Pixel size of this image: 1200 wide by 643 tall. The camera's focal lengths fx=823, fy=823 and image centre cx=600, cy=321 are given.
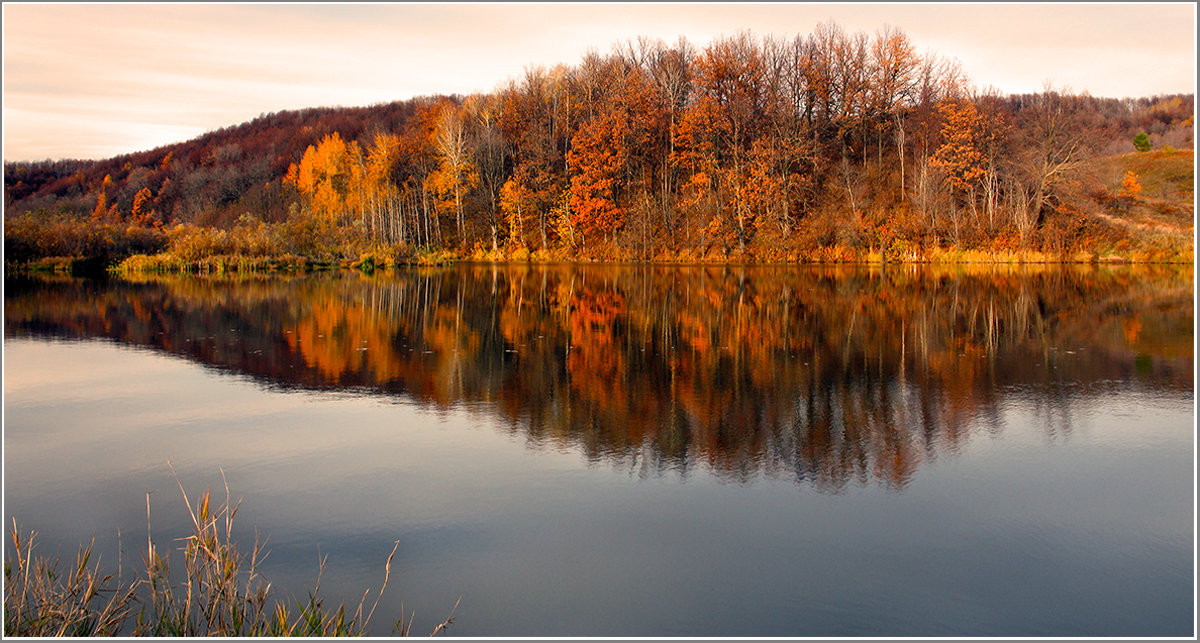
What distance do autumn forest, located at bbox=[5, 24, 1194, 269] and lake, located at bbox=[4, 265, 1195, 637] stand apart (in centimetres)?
2619

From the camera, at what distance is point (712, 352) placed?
43.5ft

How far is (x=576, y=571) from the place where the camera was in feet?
16.8

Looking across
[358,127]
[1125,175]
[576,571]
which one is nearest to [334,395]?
[576,571]

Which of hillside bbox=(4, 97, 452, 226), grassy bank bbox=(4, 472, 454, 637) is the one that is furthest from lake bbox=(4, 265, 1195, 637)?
hillside bbox=(4, 97, 452, 226)

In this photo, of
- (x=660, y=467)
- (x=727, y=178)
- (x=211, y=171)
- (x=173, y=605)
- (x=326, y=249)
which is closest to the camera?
(x=173, y=605)

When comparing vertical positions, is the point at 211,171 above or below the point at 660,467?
above

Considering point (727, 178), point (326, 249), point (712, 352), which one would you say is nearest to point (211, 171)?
point (326, 249)

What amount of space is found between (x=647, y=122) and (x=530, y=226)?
10.8 m

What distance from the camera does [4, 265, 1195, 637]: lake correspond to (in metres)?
4.85

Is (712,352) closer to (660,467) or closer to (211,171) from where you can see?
(660,467)

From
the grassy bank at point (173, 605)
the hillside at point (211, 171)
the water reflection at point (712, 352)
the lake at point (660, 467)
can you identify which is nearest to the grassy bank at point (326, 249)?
the water reflection at point (712, 352)

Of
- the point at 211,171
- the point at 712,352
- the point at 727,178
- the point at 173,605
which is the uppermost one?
the point at 211,171

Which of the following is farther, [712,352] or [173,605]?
[712,352]

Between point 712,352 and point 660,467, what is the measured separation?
627cm
